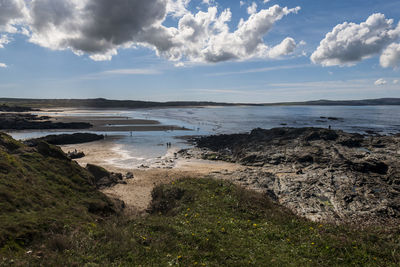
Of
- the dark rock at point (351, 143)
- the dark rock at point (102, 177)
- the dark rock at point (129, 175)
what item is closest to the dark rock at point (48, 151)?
the dark rock at point (102, 177)

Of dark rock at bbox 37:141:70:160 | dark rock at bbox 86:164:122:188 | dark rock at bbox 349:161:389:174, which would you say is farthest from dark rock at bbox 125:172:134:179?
dark rock at bbox 349:161:389:174

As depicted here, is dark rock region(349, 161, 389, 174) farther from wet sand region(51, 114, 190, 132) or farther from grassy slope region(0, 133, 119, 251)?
wet sand region(51, 114, 190, 132)

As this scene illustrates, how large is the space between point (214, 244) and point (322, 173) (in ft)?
56.5

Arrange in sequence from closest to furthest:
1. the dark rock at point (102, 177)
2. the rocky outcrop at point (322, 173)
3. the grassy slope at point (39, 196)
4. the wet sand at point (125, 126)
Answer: the grassy slope at point (39, 196) < the rocky outcrop at point (322, 173) < the dark rock at point (102, 177) < the wet sand at point (125, 126)

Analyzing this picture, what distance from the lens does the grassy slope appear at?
855cm

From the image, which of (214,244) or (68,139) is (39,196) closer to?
(214,244)

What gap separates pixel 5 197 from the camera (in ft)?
31.5

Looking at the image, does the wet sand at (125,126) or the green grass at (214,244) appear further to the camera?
the wet sand at (125,126)

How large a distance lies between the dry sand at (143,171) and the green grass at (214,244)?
5.77 m

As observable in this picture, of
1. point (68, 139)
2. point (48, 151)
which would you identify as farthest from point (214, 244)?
point (68, 139)

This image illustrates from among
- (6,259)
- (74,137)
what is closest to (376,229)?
(6,259)

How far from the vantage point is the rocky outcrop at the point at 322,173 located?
15.6 m

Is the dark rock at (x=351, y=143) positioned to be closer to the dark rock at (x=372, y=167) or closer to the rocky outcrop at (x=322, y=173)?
the rocky outcrop at (x=322, y=173)

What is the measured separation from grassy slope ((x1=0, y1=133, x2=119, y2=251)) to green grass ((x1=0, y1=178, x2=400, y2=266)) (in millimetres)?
674
